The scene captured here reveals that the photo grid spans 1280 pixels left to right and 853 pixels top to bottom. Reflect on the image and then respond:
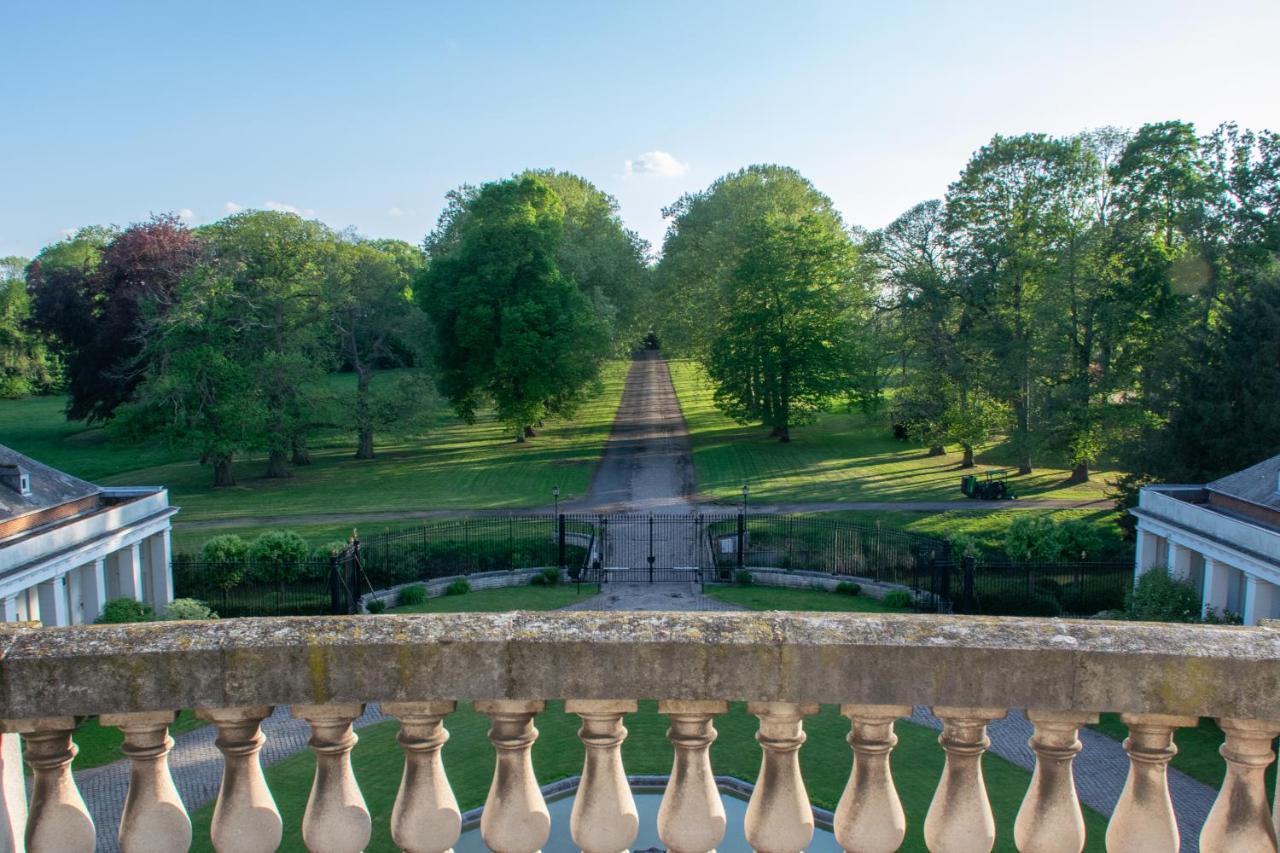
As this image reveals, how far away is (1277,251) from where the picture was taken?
37562 mm

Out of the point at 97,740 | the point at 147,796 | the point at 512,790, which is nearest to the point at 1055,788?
the point at 512,790

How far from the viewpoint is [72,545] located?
73.7ft

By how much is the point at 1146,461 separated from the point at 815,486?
1388cm

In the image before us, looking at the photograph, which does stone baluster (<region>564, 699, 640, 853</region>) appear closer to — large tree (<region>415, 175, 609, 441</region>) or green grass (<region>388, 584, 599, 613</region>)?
green grass (<region>388, 584, 599, 613</region>)

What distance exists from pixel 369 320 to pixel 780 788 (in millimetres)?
52454

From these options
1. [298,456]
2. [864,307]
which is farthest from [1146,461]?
[298,456]

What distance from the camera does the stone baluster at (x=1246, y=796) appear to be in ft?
9.74

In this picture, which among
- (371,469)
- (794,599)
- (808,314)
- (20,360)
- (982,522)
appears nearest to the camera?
(794,599)

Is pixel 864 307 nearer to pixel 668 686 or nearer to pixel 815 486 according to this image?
pixel 815 486

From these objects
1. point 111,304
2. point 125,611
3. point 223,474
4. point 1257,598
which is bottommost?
point 223,474

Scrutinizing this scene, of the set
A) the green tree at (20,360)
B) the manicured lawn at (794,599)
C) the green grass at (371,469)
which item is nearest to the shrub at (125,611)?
the green grass at (371,469)

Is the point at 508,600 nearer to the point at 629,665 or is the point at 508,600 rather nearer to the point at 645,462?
the point at 645,462

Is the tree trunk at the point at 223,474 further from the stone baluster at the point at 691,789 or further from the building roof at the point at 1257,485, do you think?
the stone baluster at the point at 691,789

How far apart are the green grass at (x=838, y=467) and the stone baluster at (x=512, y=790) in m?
36.9
